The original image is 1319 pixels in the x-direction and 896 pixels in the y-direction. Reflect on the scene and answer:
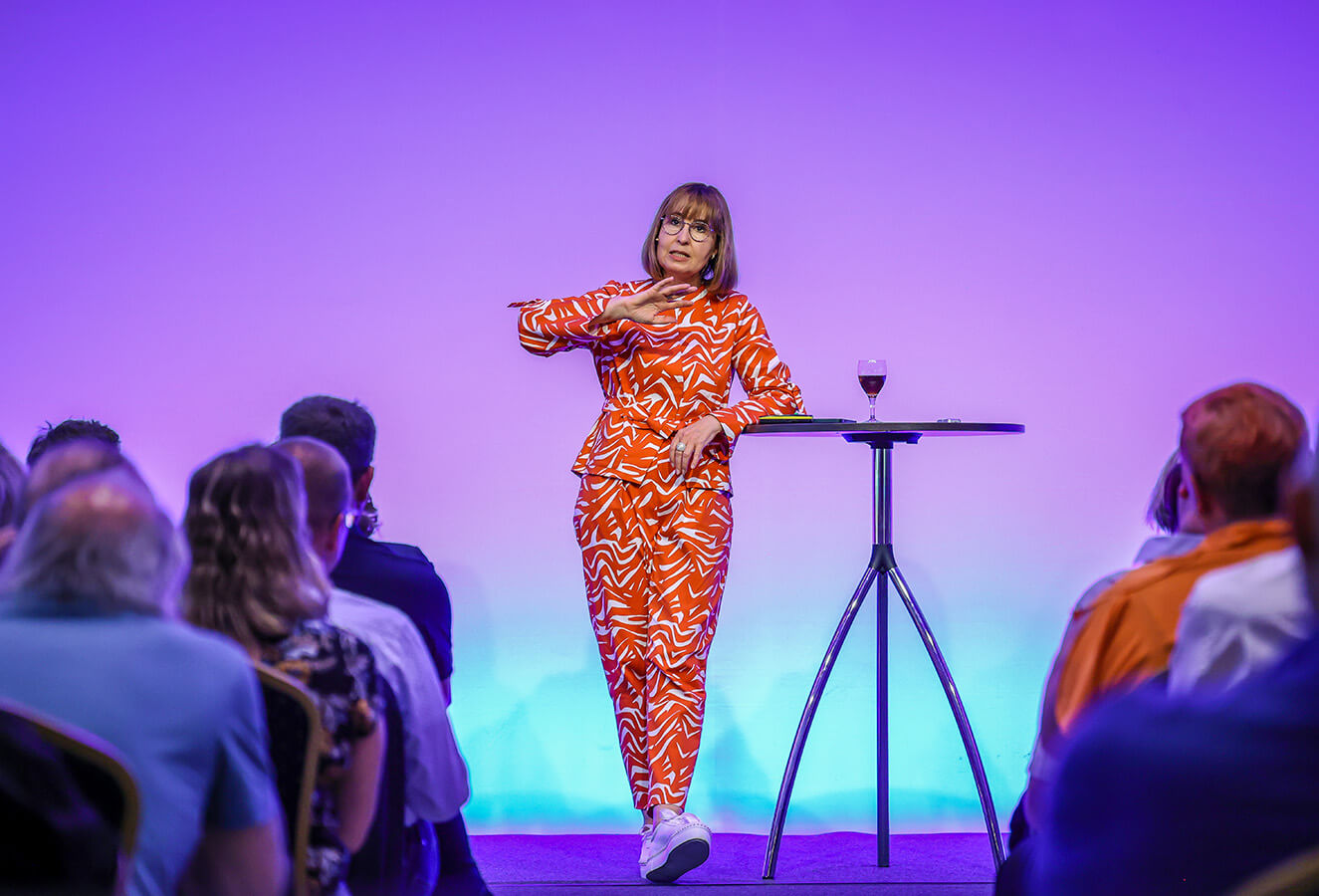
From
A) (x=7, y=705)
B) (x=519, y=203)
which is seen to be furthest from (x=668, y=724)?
(x=7, y=705)

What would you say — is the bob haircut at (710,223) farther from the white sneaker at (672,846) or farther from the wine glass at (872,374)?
the white sneaker at (672,846)

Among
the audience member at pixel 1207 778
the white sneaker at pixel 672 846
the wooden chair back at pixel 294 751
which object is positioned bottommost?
the white sneaker at pixel 672 846

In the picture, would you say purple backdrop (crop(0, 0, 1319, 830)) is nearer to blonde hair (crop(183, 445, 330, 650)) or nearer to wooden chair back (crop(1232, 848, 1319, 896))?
blonde hair (crop(183, 445, 330, 650))

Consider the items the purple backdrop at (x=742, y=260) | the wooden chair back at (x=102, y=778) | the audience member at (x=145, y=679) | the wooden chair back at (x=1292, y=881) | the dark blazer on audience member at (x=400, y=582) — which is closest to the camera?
the wooden chair back at (x=1292, y=881)

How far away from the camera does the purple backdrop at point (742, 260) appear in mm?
3613

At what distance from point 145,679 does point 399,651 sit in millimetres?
515

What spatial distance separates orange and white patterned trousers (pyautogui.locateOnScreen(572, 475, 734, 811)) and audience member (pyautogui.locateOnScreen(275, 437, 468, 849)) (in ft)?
3.73

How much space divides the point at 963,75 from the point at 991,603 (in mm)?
1476

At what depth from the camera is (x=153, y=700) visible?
1.01 m

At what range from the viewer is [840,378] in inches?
143

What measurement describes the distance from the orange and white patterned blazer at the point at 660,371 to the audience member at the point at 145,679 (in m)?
1.72

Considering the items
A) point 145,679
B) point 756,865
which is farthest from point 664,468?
point 145,679

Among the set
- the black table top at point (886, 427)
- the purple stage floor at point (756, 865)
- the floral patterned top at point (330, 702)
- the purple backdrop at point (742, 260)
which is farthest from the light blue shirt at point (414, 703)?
the purple backdrop at point (742, 260)

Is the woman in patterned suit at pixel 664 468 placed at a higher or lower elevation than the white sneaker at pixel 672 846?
higher
